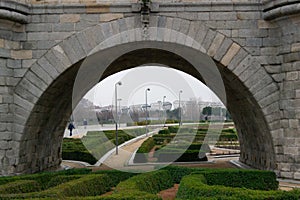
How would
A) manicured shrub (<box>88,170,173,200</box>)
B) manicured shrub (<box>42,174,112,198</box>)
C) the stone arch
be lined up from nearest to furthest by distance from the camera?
manicured shrub (<box>88,170,173,200</box>) → manicured shrub (<box>42,174,112,198</box>) → the stone arch

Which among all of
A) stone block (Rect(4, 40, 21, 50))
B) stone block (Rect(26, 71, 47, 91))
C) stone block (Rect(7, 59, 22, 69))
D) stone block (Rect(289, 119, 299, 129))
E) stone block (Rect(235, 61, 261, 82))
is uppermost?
stone block (Rect(4, 40, 21, 50))

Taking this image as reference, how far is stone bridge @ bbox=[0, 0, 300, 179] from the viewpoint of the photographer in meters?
9.91

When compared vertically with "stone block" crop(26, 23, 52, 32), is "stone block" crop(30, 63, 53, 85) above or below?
below

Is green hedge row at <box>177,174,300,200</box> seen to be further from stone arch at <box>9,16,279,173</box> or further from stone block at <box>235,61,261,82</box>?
stone block at <box>235,61,261,82</box>

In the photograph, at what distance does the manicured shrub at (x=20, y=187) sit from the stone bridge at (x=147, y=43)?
1.69m

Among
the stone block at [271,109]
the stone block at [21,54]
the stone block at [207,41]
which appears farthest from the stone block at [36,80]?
the stone block at [271,109]

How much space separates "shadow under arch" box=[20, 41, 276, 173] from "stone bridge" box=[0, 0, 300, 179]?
0.14 metres

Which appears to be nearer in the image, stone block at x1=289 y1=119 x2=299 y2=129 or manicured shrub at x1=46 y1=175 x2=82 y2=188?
manicured shrub at x1=46 y1=175 x2=82 y2=188

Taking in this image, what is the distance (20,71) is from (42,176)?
2879 millimetres

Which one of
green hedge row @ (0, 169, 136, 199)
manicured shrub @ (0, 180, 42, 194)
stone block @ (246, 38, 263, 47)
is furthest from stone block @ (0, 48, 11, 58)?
stone block @ (246, 38, 263, 47)

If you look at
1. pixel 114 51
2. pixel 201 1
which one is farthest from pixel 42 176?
pixel 201 1

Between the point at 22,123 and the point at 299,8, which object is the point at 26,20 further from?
the point at 299,8

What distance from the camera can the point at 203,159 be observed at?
54.8 ft

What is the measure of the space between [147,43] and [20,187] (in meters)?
4.91
